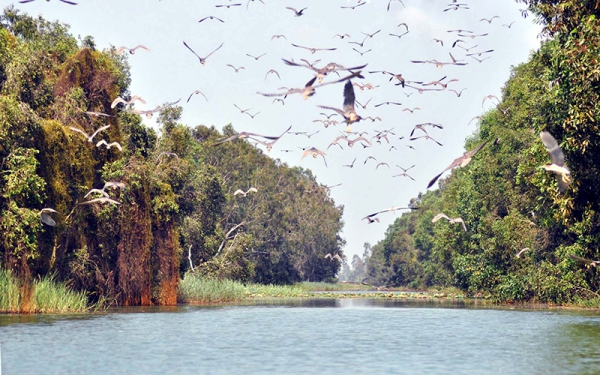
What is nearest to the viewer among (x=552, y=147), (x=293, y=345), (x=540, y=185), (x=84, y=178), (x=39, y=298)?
(x=552, y=147)

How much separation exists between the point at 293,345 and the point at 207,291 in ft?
92.3

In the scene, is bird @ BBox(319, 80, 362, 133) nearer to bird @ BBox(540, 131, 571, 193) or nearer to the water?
bird @ BBox(540, 131, 571, 193)

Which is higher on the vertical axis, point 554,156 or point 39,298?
point 554,156

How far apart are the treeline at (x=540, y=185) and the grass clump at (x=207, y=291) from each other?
1761 centimetres

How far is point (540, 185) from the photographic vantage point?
31.3 m

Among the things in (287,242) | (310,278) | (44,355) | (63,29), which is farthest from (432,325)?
(310,278)

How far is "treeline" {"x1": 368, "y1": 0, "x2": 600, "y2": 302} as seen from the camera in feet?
88.7

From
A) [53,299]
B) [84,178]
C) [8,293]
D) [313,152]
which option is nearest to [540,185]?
[313,152]

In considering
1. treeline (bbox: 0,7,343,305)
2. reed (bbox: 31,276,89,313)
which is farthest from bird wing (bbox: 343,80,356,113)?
reed (bbox: 31,276,89,313)

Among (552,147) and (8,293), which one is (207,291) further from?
(552,147)

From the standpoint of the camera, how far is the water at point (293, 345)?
19.8m

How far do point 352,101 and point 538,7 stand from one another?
16.2 m

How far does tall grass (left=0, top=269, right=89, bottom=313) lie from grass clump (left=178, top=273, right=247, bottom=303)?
13682 millimetres

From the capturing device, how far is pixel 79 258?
40.5 metres
